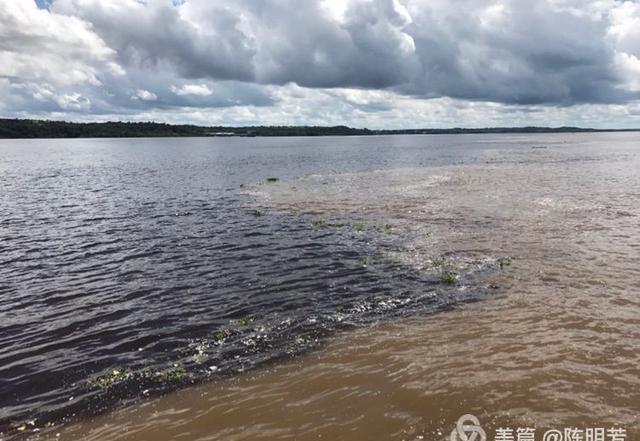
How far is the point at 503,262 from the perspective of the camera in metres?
21.5

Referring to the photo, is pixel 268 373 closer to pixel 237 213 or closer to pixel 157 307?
pixel 157 307

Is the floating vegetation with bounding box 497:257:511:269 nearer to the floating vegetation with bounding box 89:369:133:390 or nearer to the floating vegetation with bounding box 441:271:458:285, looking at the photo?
the floating vegetation with bounding box 441:271:458:285

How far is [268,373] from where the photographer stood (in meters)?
12.2

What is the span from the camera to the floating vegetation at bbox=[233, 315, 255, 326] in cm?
1573

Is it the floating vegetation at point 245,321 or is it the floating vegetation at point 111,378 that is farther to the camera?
the floating vegetation at point 245,321

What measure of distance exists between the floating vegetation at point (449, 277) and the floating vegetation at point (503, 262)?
2.67m

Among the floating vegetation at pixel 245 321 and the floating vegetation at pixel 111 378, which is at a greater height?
the floating vegetation at pixel 111 378

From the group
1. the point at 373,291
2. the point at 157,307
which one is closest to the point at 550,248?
the point at 373,291

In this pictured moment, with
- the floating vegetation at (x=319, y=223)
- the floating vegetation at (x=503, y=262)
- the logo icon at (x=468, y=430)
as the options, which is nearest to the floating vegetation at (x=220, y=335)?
the logo icon at (x=468, y=430)

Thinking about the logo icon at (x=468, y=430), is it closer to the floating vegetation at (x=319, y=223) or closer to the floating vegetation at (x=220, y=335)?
the floating vegetation at (x=220, y=335)

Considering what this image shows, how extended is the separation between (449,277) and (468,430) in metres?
10.3

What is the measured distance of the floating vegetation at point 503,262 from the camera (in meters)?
21.1

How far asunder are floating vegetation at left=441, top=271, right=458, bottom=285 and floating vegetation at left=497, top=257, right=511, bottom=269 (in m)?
2.67

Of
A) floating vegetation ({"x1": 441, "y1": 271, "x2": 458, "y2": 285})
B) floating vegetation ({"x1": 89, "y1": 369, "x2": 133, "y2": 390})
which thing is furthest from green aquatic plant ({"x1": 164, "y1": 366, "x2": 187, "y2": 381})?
floating vegetation ({"x1": 441, "y1": 271, "x2": 458, "y2": 285})
